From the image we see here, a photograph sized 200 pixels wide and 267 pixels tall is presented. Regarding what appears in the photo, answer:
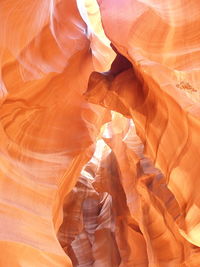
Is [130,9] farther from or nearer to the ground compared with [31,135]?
farther from the ground

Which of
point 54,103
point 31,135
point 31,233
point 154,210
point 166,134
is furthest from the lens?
point 154,210

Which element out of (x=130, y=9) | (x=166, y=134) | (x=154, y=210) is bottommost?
(x=154, y=210)

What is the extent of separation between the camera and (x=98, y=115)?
2953 millimetres

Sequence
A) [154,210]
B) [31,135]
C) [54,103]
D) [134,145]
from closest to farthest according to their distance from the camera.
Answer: [31,135]
[54,103]
[154,210]
[134,145]

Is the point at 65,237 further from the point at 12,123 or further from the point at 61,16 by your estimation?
the point at 61,16

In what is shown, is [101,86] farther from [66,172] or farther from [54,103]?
[66,172]

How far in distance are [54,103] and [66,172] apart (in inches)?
16.0

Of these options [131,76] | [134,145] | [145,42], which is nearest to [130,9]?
[145,42]

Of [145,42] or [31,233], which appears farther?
[145,42]

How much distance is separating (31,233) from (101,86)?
3.19 feet

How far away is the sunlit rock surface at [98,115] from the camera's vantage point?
198 cm

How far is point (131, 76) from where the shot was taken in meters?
2.55

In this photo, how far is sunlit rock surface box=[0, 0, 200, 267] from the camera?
1.98m

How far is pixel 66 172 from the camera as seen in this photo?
2490mm
